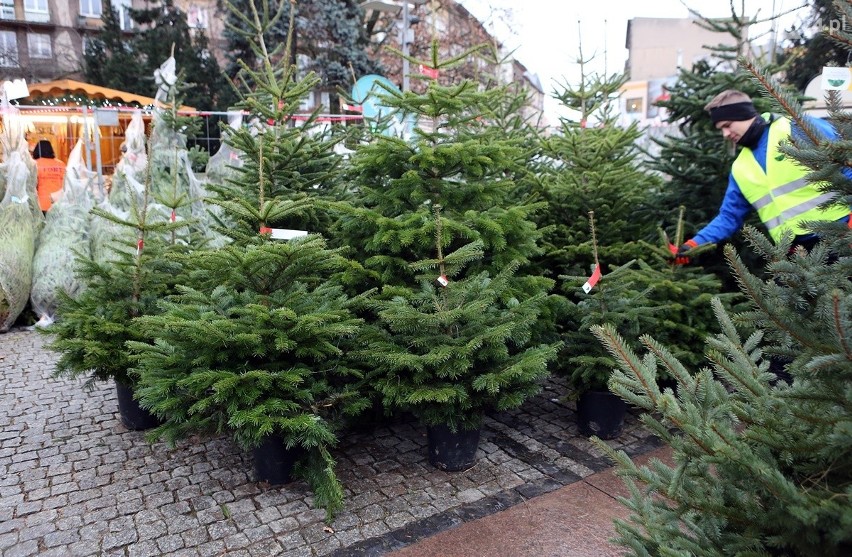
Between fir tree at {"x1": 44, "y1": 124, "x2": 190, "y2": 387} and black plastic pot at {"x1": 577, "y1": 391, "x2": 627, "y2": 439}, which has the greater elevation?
fir tree at {"x1": 44, "y1": 124, "x2": 190, "y2": 387}

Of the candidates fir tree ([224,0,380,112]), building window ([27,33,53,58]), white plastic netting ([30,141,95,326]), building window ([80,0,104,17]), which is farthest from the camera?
building window ([80,0,104,17])

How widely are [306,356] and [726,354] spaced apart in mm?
2479

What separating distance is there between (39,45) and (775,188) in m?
39.2

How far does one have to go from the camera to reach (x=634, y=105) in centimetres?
3962

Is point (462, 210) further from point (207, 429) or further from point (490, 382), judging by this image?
point (207, 429)

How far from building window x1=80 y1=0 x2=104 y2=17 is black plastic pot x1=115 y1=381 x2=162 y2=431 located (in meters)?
36.8

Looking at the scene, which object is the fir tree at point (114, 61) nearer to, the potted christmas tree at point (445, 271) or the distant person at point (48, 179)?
the distant person at point (48, 179)

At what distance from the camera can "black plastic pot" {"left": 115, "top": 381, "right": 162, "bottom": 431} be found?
15.7 feet

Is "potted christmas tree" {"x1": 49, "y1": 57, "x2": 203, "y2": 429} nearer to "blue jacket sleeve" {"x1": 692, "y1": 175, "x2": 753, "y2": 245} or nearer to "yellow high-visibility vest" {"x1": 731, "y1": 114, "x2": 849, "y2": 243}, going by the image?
"blue jacket sleeve" {"x1": 692, "y1": 175, "x2": 753, "y2": 245}

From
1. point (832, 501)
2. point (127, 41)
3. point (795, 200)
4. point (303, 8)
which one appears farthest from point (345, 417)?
point (127, 41)

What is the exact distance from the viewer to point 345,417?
404 centimetres

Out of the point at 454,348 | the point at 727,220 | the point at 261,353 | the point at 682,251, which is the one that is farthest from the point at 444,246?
the point at 727,220

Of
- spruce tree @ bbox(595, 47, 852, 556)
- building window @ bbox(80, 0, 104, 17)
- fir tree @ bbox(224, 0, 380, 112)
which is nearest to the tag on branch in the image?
spruce tree @ bbox(595, 47, 852, 556)

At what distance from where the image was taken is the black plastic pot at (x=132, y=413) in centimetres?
478
